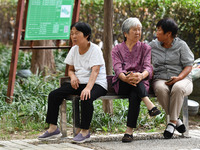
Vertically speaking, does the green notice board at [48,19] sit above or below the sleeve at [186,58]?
above

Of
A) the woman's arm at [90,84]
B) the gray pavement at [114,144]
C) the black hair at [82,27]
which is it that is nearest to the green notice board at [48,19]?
the black hair at [82,27]

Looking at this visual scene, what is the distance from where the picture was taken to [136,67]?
4.61 metres

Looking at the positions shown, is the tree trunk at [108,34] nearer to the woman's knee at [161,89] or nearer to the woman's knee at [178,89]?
the woman's knee at [161,89]

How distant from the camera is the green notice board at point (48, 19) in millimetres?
6578

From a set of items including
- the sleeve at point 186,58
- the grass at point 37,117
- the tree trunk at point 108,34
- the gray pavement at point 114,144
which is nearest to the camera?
the gray pavement at point 114,144

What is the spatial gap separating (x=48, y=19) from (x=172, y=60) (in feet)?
9.03

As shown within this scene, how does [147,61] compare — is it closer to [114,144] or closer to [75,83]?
[75,83]

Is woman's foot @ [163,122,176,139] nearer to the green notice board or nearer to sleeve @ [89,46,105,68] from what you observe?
sleeve @ [89,46,105,68]

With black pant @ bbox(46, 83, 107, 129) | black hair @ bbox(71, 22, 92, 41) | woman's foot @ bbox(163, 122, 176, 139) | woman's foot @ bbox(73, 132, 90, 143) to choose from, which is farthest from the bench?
Result: black hair @ bbox(71, 22, 92, 41)

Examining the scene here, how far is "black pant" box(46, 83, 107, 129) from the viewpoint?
4.27 m

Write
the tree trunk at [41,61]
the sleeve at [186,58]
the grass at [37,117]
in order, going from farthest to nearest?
the tree trunk at [41,61] < the grass at [37,117] < the sleeve at [186,58]

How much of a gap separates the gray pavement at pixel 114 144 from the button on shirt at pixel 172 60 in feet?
2.45

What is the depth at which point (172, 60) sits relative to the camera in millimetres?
4770

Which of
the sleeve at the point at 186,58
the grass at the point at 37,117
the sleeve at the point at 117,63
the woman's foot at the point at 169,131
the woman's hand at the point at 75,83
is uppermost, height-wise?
the sleeve at the point at 186,58
